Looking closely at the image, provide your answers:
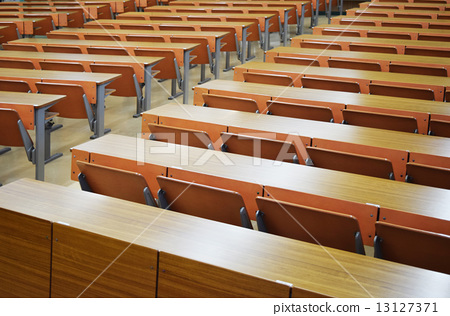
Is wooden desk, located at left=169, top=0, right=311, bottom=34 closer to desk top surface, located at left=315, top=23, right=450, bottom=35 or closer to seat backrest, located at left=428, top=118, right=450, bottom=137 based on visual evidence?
desk top surface, located at left=315, top=23, right=450, bottom=35

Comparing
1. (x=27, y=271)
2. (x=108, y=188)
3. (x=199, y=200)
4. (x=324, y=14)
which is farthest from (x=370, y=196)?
(x=324, y=14)

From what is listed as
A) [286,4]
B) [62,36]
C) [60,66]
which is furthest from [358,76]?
[286,4]

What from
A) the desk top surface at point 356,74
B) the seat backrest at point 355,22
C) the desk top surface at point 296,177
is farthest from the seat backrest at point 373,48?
the desk top surface at point 296,177

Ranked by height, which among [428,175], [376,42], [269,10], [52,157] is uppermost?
[269,10]

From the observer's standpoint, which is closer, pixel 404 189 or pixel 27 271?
pixel 27 271

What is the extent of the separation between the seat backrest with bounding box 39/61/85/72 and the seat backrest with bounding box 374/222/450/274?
13.2 ft

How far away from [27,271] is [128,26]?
629 centimetres

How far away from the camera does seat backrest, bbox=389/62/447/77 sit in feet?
17.1

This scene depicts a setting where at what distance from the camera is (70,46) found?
636 centimetres

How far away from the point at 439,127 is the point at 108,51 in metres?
4.01

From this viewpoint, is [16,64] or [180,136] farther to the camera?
[16,64]

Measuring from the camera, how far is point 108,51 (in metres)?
6.26

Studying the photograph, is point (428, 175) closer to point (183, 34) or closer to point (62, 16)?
point (183, 34)
